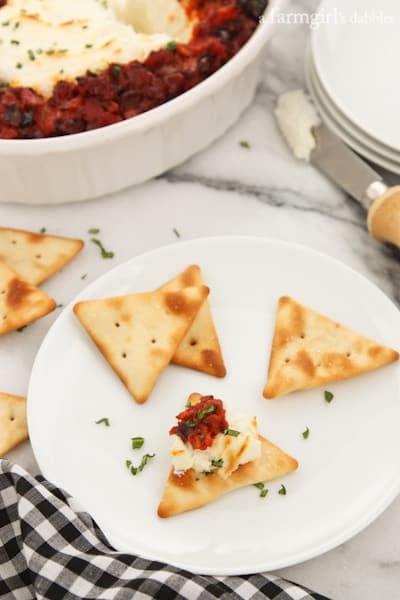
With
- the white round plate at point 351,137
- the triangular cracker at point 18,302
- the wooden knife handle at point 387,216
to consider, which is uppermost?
the white round plate at point 351,137

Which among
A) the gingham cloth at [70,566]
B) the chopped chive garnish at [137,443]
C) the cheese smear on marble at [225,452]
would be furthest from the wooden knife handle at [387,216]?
the gingham cloth at [70,566]

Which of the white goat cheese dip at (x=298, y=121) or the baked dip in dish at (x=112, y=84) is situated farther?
the white goat cheese dip at (x=298, y=121)

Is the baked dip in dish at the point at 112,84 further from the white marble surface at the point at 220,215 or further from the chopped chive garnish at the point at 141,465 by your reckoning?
the chopped chive garnish at the point at 141,465

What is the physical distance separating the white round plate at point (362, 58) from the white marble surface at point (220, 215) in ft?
0.76

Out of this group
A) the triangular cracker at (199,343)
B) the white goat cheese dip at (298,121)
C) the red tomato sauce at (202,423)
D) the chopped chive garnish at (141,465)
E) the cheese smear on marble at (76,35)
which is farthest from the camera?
the white goat cheese dip at (298,121)

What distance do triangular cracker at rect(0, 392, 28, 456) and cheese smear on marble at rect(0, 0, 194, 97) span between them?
864 mm

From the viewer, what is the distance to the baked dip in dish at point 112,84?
2232mm

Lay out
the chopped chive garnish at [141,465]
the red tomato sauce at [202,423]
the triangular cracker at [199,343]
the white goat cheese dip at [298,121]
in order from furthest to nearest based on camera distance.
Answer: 1. the white goat cheese dip at [298,121]
2. the triangular cracker at [199,343]
3. the chopped chive garnish at [141,465]
4. the red tomato sauce at [202,423]

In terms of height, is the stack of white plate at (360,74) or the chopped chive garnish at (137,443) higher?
the stack of white plate at (360,74)

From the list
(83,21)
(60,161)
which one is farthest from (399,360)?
(83,21)

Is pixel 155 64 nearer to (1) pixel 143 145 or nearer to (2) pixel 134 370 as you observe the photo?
(1) pixel 143 145

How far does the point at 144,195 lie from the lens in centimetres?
250

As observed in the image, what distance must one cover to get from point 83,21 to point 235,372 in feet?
3.65

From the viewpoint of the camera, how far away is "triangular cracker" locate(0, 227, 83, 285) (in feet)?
7.45
